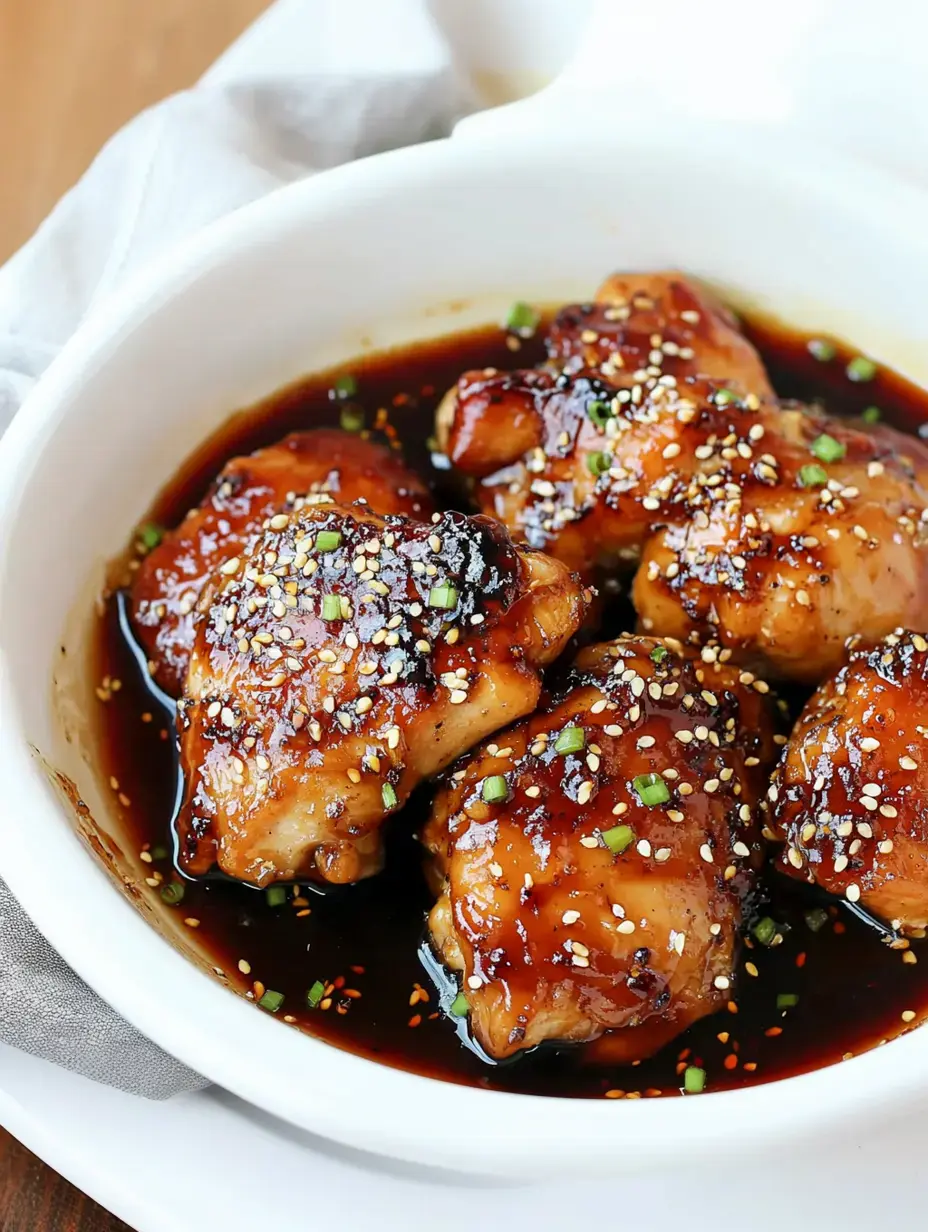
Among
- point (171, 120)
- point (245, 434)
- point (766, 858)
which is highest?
point (171, 120)

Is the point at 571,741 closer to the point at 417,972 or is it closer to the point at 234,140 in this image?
the point at 417,972

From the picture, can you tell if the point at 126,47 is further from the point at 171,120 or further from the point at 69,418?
the point at 69,418

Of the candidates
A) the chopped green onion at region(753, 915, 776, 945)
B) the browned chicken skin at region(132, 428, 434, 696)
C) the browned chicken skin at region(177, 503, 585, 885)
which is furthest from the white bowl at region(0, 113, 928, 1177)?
the chopped green onion at region(753, 915, 776, 945)

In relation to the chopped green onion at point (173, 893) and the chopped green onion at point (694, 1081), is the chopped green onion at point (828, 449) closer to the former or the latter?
the chopped green onion at point (694, 1081)

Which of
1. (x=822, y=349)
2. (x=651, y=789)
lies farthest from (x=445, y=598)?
(x=822, y=349)

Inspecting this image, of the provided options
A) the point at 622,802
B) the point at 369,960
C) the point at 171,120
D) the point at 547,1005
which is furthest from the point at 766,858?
the point at 171,120

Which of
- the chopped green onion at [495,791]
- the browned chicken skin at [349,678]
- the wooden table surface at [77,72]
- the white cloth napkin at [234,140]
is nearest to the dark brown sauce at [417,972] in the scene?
the browned chicken skin at [349,678]
